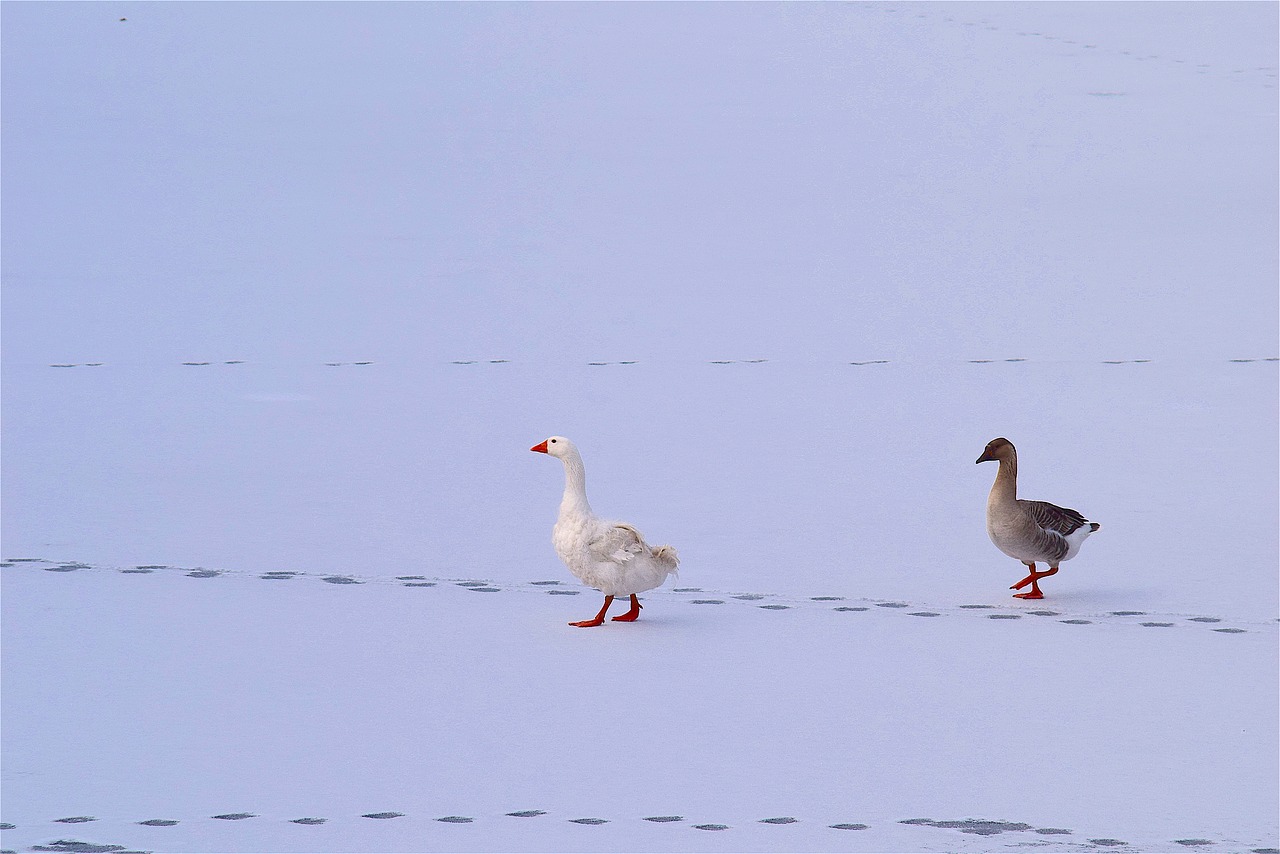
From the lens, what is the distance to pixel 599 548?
6410 mm

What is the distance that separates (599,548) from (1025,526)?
1.57 meters

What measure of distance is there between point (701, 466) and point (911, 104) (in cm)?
1428

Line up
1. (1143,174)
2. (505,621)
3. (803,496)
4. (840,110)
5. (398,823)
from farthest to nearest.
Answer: (840,110) < (1143,174) < (803,496) < (505,621) < (398,823)

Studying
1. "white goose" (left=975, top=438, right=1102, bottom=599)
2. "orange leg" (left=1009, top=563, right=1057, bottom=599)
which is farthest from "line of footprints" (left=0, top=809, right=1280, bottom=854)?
"orange leg" (left=1009, top=563, right=1057, bottom=599)

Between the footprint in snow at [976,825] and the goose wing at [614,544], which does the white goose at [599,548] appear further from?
the footprint in snow at [976,825]

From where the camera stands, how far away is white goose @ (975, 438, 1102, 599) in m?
6.77

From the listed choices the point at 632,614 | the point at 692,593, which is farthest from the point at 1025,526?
the point at 632,614

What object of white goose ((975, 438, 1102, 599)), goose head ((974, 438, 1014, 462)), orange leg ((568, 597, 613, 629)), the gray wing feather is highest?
goose head ((974, 438, 1014, 462))

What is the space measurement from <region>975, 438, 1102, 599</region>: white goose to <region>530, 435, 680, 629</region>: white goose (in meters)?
1.21

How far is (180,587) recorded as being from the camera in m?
7.05

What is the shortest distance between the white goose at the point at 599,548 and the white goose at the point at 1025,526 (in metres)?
1.21

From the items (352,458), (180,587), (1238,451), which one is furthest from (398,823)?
(1238,451)

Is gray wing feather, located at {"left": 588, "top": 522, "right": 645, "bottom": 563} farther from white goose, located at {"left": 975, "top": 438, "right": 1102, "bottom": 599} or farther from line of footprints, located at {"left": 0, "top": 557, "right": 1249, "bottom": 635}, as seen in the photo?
white goose, located at {"left": 975, "top": 438, "right": 1102, "bottom": 599}

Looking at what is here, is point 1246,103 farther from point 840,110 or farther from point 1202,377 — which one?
point 1202,377
